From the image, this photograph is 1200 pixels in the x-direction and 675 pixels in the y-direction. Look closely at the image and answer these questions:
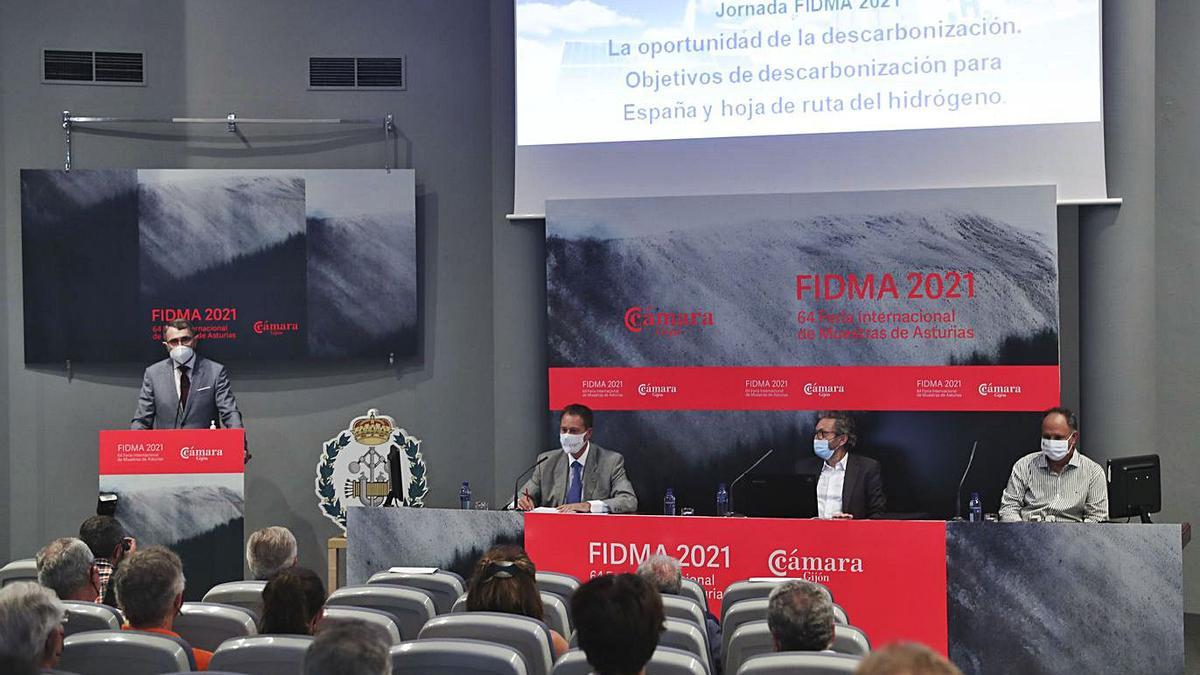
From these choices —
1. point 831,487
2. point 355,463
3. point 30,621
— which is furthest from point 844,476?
point 30,621

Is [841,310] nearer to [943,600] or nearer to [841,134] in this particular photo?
[841,134]

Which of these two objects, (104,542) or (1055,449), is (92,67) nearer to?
(104,542)

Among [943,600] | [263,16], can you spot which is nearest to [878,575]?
[943,600]

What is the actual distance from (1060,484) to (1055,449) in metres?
0.20

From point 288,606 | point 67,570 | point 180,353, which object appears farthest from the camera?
point 180,353

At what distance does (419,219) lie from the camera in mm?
8219

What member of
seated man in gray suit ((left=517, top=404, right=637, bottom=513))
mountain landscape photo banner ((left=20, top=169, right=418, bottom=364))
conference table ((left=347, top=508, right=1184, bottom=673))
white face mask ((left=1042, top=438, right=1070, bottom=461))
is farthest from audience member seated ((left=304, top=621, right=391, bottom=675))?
mountain landscape photo banner ((left=20, top=169, right=418, bottom=364))

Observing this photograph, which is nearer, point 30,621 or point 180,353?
point 30,621

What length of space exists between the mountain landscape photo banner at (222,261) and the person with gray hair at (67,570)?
12.9ft

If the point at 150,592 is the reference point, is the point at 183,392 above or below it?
above

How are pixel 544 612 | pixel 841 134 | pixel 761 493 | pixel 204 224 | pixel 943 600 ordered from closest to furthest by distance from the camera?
1. pixel 544 612
2. pixel 943 600
3. pixel 761 493
4. pixel 841 134
5. pixel 204 224

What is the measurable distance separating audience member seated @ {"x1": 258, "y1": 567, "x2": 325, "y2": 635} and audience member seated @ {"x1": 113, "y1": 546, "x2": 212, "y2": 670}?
24cm

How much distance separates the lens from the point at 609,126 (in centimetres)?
763

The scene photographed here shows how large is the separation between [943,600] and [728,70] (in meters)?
3.50
